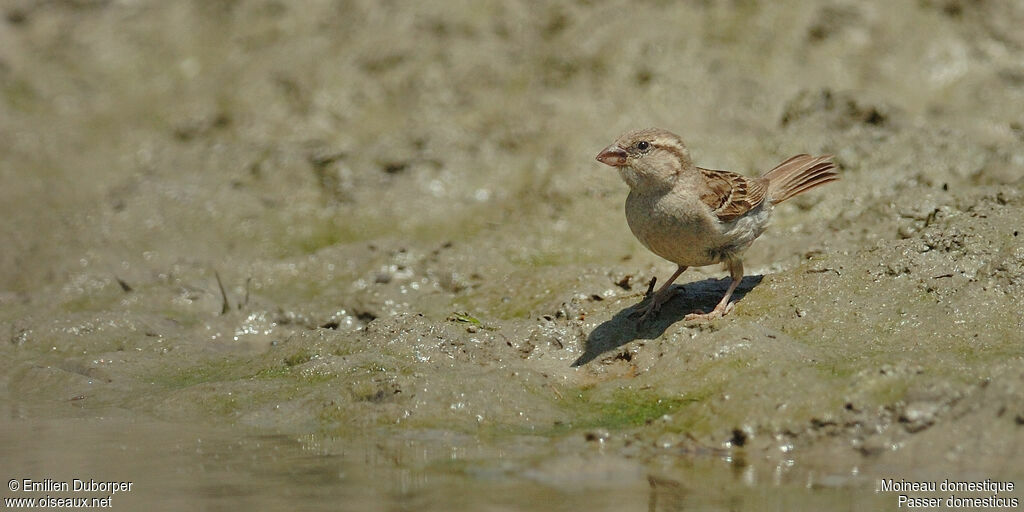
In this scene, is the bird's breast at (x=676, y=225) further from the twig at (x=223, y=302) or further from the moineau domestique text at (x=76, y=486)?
the moineau domestique text at (x=76, y=486)

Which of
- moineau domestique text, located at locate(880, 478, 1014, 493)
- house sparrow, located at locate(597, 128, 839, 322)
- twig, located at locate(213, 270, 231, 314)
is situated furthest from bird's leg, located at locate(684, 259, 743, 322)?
twig, located at locate(213, 270, 231, 314)

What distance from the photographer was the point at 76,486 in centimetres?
448

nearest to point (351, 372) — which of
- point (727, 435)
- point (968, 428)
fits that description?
point (727, 435)

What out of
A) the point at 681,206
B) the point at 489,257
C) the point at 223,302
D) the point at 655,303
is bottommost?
the point at 655,303

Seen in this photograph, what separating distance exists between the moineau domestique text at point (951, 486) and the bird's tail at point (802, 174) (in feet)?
9.31

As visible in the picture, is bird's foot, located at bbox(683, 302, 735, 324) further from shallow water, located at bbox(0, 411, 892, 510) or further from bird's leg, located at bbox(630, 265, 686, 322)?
shallow water, located at bbox(0, 411, 892, 510)

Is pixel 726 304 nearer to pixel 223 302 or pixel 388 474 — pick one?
pixel 388 474

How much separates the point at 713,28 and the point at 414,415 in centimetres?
583

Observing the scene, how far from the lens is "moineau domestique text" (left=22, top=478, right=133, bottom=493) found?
4418mm

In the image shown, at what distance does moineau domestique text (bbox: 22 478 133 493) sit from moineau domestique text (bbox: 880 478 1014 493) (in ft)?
10.4

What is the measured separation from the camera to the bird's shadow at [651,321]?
20.3 ft

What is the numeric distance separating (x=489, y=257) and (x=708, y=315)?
93.4 inches

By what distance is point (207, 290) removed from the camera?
25.5 feet

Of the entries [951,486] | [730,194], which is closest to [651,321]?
[730,194]
